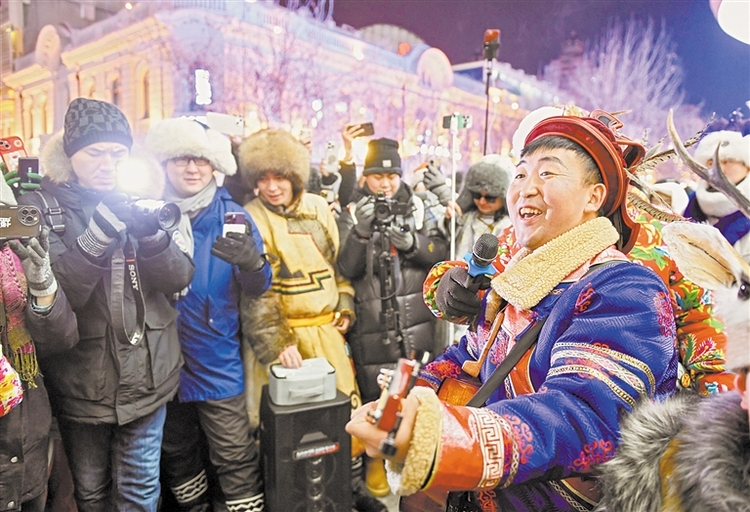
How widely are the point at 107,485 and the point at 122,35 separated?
7.07 metres

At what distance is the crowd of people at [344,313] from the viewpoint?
783 mm

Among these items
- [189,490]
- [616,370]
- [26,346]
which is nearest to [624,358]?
[616,370]

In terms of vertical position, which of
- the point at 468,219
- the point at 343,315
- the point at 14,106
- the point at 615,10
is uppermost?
the point at 615,10

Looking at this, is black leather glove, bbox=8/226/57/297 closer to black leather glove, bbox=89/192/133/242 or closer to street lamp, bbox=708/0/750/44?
black leather glove, bbox=89/192/133/242

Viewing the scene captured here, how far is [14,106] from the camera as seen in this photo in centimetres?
414

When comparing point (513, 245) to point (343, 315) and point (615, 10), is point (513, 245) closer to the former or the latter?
point (343, 315)

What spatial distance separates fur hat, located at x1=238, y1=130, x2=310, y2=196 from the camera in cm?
261

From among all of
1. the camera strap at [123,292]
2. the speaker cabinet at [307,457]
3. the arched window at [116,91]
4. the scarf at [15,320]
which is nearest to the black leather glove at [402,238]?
the speaker cabinet at [307,457]

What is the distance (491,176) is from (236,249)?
1.67 m

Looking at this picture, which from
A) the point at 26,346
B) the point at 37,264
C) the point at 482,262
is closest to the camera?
the point at 482,262

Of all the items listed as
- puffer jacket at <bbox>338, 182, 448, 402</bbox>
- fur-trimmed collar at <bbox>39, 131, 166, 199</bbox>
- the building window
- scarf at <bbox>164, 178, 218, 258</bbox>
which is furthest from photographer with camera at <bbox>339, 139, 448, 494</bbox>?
the building window

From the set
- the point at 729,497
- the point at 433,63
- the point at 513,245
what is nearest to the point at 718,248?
the point at 729,497

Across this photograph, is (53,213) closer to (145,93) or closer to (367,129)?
(367,129)

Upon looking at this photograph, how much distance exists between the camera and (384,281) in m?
2.73
